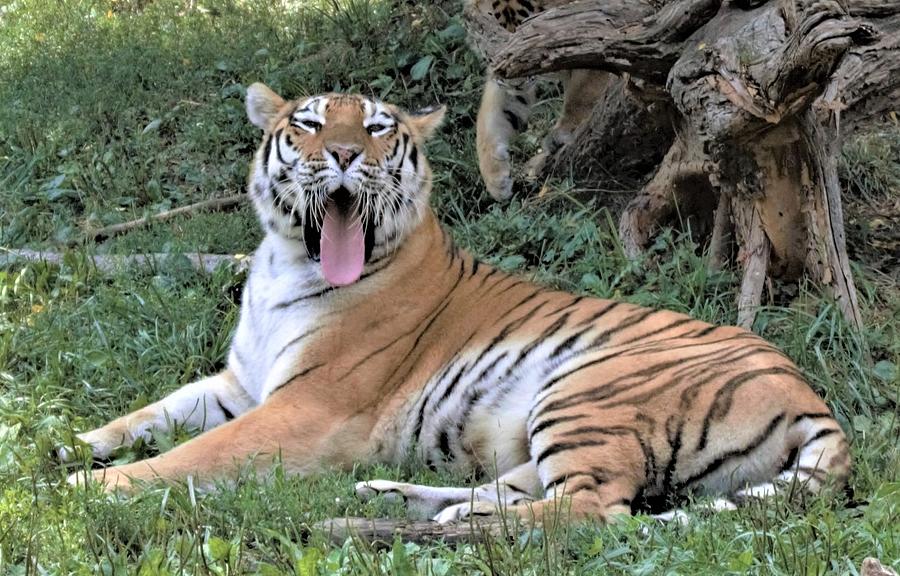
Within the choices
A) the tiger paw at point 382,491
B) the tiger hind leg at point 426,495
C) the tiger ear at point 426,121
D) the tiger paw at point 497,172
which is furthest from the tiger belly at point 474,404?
the tiger paw at point 497,172

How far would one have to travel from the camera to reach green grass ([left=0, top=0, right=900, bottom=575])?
3178 millimetres

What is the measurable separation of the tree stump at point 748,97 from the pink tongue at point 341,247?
1236 millimetres

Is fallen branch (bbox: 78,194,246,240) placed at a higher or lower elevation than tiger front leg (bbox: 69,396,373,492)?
higher

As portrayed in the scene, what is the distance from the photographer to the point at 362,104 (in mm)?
4957

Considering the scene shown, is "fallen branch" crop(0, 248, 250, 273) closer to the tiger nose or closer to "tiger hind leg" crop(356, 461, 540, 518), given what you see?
the tiger nose

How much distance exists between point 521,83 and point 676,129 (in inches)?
70.0

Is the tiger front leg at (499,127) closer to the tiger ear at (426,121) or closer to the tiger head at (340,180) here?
the tiger ear at (426,121)

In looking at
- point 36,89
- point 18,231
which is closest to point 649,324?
point 18,231

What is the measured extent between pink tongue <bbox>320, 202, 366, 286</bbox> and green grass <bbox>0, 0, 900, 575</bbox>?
81 cm

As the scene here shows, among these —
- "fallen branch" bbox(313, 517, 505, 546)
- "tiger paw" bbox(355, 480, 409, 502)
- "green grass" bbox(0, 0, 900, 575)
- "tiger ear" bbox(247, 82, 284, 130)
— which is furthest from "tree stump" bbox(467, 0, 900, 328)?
"fallen branch" bbox(313, 517, 505, 546)

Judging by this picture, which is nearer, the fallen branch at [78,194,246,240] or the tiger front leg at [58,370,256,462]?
the tiger front leg at [58,370,256,462]

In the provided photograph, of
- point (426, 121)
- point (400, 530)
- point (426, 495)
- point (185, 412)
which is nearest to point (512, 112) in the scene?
point (426, 121)

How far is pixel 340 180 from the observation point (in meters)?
4.65

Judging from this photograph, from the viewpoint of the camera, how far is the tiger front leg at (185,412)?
464 centimetres
